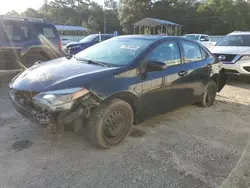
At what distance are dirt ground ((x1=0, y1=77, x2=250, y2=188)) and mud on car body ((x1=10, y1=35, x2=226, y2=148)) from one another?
1.08ft

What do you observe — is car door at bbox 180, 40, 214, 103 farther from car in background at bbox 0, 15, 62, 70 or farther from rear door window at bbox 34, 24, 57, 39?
rear door window at bbox 34, 24, 57, 39

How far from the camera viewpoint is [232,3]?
40.4m

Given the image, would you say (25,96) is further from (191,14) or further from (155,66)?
(191,14)

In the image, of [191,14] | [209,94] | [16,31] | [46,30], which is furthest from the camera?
[191,14]

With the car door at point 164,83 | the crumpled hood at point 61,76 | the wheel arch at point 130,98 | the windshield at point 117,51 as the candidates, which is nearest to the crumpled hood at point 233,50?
the car door at point 164,83

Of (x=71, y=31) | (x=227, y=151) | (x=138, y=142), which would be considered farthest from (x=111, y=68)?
(x=71, y=31)

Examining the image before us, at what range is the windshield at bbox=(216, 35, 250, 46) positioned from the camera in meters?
8.05

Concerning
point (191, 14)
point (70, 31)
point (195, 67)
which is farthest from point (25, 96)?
point (191, 14)

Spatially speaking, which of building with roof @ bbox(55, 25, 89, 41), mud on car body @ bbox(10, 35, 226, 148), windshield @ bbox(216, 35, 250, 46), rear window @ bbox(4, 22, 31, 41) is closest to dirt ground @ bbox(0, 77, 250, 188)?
mud on car body @ bbox(10, 35, 226, 148)

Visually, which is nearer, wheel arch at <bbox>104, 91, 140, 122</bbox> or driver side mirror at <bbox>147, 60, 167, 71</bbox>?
wheel arch at <bbox>104, 91, 140, 122</bbox>

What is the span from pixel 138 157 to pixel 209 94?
287 cm

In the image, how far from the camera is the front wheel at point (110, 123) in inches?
115

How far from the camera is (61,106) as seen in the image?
2.65 m

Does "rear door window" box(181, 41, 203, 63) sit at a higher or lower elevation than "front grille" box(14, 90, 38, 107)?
higher
